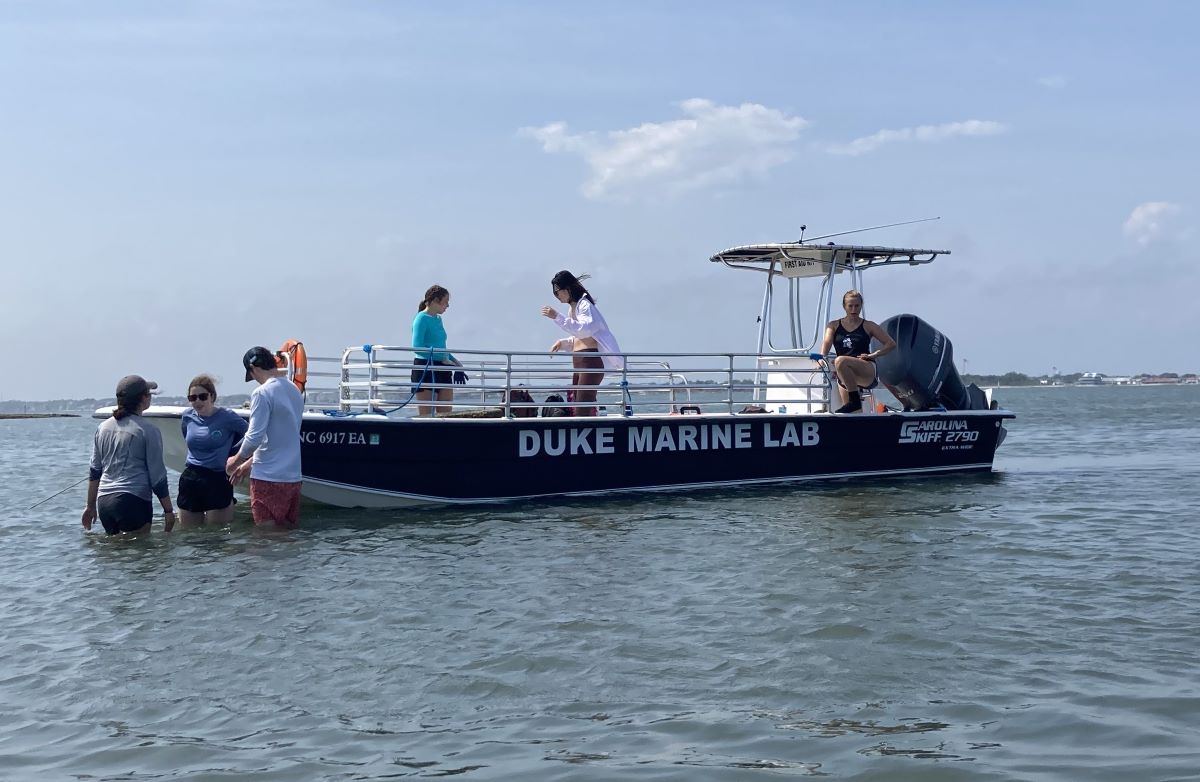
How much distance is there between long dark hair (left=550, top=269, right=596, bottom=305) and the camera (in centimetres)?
1291

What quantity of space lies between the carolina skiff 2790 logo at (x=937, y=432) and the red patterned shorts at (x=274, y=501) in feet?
26.2

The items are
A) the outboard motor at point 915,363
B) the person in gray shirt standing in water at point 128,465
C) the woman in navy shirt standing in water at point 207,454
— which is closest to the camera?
the person in gray shirt standing in water at point 128,465

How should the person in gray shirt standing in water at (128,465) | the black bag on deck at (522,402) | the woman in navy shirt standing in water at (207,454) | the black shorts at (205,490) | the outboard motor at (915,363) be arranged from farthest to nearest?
the outboard motor at (915,363) → the black bag on deck at (522,402) → the black shorts at (205,490) → the woman in navy shirt standing in water at (207,454) → the person in gray shirt standing in water at (128,465)

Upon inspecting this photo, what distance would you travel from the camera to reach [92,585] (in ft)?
27.2

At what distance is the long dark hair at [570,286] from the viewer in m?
12.9

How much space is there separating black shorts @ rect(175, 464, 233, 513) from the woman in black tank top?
7.36 meters

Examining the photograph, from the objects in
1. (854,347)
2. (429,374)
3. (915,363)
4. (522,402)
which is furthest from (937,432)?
(429,374)

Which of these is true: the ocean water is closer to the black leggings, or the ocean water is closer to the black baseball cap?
the black baseball cap

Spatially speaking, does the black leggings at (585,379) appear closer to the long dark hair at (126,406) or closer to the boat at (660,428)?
the boat at (660,428)

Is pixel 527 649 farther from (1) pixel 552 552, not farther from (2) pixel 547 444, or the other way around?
(2) pixel 547 444

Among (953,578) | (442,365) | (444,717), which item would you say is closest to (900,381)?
(442,365)

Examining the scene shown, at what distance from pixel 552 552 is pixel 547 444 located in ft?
10.9

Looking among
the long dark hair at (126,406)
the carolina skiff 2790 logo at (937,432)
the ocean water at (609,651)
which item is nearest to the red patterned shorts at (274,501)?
the ocean water at (609,651)

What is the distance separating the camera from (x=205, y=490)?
33.9 ft
